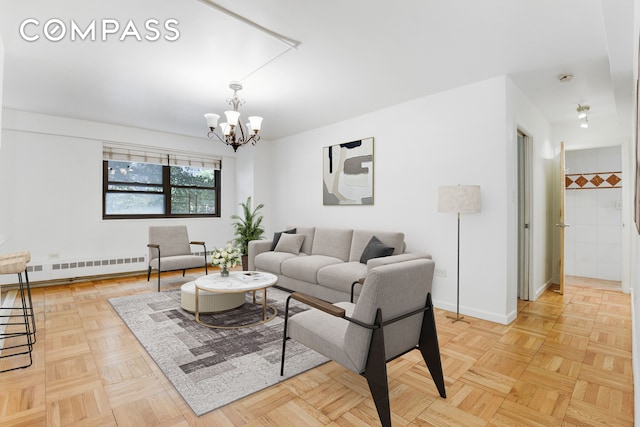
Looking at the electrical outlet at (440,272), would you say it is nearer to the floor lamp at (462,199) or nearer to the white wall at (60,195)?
the floor lamp at (462,199)

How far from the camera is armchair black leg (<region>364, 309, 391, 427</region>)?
1.66 meters

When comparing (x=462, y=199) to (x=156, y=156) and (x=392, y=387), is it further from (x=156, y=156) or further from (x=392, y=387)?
(x=156, y=156)

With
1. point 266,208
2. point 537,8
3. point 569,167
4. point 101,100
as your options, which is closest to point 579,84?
point 537,8

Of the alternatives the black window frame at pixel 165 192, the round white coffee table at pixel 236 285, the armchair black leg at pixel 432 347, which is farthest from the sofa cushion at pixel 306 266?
the black window frame at pixel 165 192

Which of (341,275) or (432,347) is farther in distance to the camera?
(341,275)

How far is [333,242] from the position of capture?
471 centimetres

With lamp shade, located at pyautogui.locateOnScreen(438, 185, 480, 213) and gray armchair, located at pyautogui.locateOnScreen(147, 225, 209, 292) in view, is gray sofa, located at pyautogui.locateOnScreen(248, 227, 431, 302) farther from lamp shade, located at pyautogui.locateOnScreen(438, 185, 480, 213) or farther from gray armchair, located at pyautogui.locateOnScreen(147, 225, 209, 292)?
gray armchair, located at pyautogui.locateOnScreen(147, 225, 209, 292)

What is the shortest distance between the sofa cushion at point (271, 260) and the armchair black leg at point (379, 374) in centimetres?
295

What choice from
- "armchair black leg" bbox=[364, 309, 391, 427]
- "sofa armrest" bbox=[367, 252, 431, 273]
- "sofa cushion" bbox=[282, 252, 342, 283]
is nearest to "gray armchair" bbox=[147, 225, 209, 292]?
"sofa cushion" bbox=[282, 252, 342, 283]

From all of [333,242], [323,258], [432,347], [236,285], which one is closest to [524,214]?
[333,242]

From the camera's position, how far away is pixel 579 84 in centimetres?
349

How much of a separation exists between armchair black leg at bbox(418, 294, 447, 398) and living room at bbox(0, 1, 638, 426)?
1715 millimetres

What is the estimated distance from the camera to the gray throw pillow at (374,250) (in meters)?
3.76

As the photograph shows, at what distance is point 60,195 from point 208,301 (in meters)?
3.48
